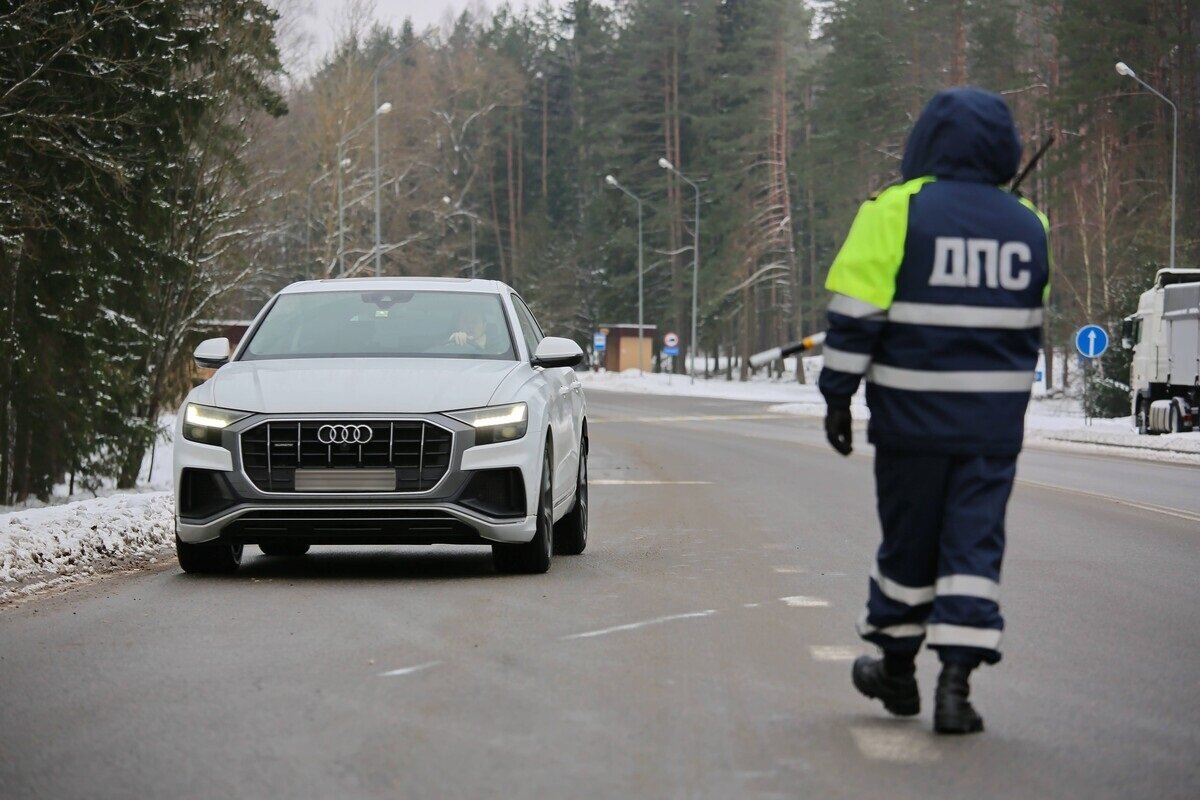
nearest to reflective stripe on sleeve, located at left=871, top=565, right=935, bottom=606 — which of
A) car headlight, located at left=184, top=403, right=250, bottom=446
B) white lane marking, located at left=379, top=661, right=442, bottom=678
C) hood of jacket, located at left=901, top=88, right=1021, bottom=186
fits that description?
hood of jacket, located at left=901, top=88, right=1021, bottom=186

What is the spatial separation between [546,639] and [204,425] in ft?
9.50

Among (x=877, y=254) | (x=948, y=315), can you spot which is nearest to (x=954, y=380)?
(x=948, y=315)

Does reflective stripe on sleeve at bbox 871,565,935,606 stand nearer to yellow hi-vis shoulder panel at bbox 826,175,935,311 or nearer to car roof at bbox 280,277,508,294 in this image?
yellow hi-vis shoulder panel at bbox 826,175,935,311

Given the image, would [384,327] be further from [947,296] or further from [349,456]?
[947,296]

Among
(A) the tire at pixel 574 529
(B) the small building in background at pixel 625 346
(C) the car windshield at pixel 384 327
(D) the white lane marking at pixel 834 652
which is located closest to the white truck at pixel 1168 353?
(A) the tire at pixel 574 529

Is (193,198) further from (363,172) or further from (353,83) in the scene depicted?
(363,172)

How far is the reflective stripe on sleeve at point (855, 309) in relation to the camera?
5.84m

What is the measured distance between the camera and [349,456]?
969 centimetres

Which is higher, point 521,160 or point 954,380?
point 521,160

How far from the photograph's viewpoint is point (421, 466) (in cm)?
970

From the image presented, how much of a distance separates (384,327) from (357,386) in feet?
4.07

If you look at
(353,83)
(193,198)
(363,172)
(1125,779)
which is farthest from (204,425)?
(363,172)

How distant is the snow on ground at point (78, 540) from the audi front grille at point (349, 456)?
56.9 inches

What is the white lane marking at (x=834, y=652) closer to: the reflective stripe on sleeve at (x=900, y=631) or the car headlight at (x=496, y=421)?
the reflective stripe on sleeve at (x=900, y=631)
